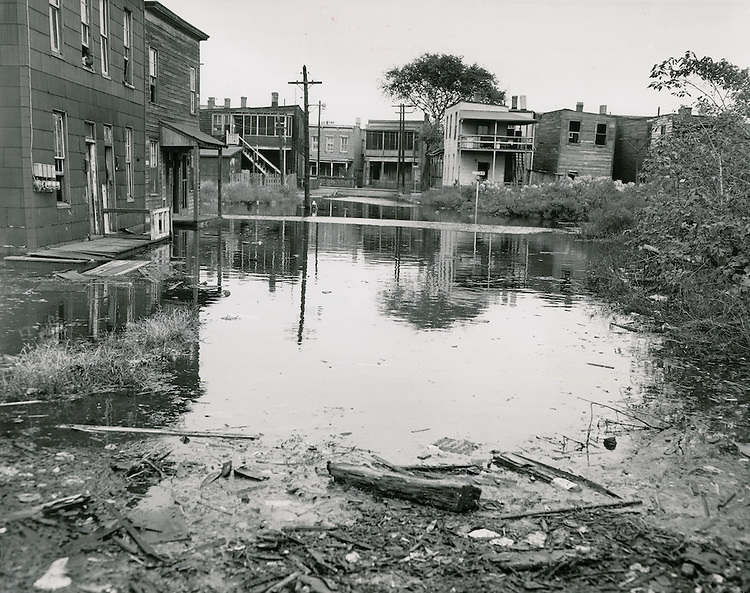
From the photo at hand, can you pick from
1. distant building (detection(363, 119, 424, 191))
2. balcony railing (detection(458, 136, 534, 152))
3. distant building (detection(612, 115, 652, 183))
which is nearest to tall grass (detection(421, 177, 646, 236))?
balcony railing (detection(458, 136, 534, 152))

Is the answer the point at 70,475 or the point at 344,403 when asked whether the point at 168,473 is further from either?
the point at 344,403

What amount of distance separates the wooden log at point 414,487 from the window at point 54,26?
15087 millimetres

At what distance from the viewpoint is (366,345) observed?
418 inches

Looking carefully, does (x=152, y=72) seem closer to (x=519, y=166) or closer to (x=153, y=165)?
(x=153, y=165)

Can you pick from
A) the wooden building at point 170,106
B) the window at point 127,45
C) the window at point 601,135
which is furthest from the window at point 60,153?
the window at point 601,135

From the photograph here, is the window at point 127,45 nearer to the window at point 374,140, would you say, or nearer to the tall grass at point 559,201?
the tall grass at point 559,201

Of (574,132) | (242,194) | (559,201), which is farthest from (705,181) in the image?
(574,132)

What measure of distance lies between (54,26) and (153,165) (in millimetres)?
10616

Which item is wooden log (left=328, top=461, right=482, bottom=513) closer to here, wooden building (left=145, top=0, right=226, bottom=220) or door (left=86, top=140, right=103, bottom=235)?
door (left=86, top=140, right=103, bottom=235)

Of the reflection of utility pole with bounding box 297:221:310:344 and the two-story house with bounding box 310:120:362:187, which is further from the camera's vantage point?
the two-story house with bounding box 310:120:362:187

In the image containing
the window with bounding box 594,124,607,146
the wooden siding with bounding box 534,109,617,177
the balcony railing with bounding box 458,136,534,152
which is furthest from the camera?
the balcony railing with bounding box 458,136,534,152

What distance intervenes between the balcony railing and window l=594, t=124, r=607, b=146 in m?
5.50

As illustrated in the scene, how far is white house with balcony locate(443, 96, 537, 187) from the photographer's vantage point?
63.3 m

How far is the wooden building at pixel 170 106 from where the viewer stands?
27.8 metres
